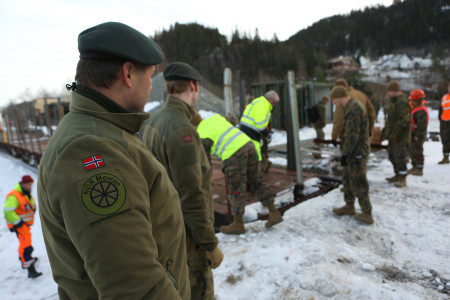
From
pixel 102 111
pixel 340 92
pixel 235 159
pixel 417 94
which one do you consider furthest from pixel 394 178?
pixel 102 111

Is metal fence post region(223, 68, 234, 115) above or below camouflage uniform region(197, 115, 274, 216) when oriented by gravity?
above

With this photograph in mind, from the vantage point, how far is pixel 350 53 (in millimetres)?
73438

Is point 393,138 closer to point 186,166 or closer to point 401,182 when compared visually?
point 401,182

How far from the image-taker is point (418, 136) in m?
5.96

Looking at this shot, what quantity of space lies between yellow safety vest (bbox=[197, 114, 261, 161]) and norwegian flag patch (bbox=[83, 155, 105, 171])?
8.01ft

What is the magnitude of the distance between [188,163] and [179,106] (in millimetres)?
486

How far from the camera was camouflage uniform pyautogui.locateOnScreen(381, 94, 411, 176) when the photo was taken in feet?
16.7

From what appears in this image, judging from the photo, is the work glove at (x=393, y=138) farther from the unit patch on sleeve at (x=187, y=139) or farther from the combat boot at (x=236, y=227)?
the unit patch on sleeve at (x=187, y=139)

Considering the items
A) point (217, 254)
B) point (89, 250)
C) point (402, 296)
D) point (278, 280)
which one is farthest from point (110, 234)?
point (402, 296)

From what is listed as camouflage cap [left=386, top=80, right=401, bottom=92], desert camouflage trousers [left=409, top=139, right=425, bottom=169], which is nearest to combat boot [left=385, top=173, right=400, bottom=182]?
desert camouflage trousers [left=409, top=139, right=425, bottom=169]

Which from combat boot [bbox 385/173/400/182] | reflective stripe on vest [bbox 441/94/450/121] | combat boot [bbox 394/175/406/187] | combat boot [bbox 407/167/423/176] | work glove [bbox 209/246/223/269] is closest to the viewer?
work glove [bbox 209/246/223/269]

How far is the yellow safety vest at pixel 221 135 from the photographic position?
3191 mm

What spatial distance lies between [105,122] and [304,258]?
8.79 feet

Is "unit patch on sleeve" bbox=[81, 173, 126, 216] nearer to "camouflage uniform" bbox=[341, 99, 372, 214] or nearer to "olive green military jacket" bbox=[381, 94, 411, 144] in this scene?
"camouflage uniform" bbox=[341, 99, 372, 214]
